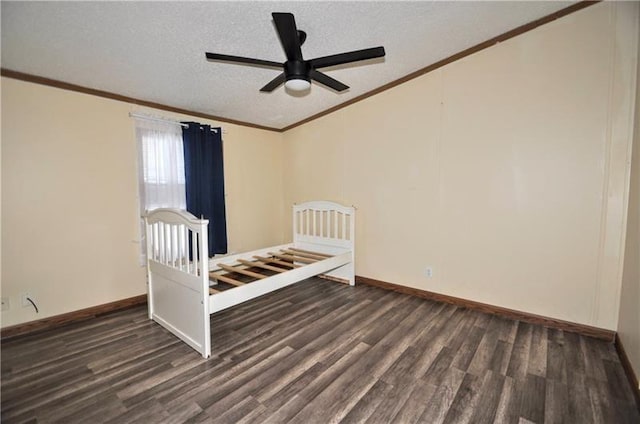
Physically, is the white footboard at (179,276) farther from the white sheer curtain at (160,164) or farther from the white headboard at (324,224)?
the white headboard at (324,224)

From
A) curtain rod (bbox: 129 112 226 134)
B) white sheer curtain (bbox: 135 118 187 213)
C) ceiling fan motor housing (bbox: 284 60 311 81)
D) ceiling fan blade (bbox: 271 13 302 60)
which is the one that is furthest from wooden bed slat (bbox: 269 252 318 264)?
ceiling fan blade (bbox: 271 13 302 60)

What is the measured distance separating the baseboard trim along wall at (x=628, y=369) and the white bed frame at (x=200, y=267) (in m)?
2.54

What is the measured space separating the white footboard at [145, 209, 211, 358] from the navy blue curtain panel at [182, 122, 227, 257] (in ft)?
2.67

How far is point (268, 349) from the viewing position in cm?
231

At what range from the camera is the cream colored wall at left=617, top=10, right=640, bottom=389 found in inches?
→ 75.9

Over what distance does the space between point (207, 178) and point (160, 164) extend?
22.6 inches

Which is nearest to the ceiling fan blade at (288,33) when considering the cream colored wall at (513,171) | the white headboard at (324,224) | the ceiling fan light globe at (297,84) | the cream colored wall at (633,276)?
the ceiling fan light globe at (297,84)

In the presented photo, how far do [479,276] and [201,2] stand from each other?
3522mm

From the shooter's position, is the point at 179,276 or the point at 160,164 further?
the point at 160,164

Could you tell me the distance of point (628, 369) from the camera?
196 cm

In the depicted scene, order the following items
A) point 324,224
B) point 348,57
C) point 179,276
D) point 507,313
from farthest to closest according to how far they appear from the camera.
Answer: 1. point 324,224
2. point 507,313
3. point 179,276
4. point 348,57

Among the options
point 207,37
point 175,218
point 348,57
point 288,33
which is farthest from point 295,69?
point 175,218

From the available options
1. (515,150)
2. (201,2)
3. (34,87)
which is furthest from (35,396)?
(515,150)

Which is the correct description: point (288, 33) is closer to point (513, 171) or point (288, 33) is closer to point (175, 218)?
point (175, 218)
